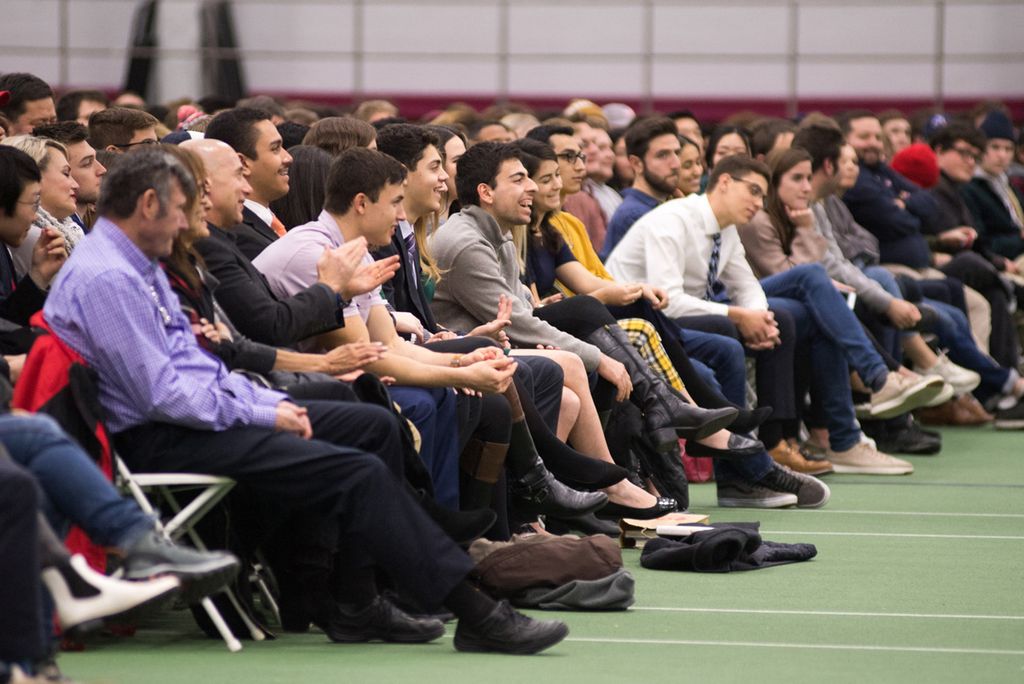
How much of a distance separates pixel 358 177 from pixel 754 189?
3177mm

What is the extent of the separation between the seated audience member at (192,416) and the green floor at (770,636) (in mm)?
223

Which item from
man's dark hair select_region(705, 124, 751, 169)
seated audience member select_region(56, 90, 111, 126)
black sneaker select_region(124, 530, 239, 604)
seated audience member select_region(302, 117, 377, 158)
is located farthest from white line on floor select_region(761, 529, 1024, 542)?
seated audience member select_region(56, 90, 111, 126)

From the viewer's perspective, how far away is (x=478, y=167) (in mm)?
6762

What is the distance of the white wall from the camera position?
48.2 ft

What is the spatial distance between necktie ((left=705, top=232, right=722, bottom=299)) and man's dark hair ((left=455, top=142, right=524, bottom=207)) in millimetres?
1629

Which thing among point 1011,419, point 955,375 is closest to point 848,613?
point 955,375

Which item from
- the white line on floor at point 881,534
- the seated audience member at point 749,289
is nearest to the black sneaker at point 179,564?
the white line on floor at point 881,534

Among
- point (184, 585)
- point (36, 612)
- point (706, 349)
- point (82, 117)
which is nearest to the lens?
point (36, 612)

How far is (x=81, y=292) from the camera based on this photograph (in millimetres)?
4285

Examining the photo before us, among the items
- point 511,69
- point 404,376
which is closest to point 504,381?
point 404,376

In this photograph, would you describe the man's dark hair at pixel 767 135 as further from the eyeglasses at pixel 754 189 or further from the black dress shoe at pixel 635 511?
the black dress shoe at pixel 635 511

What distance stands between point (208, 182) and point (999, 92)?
11360 millimetres

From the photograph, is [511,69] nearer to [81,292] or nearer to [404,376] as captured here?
[404,376]

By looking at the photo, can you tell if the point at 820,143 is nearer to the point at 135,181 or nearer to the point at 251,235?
the point at 251,235
